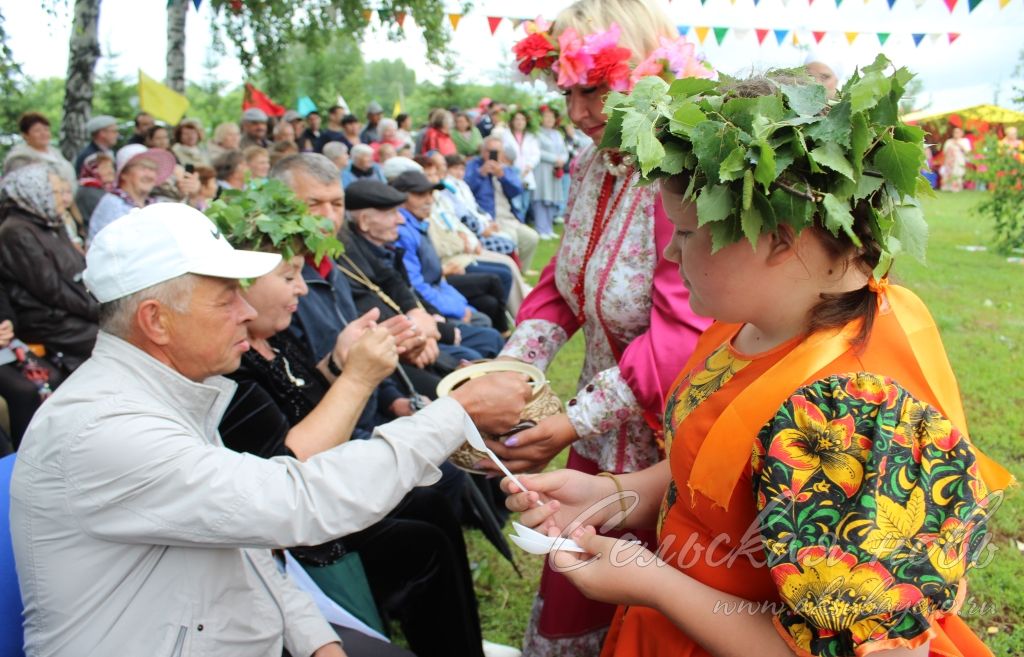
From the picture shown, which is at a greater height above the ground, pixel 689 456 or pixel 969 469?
pixel 969 469

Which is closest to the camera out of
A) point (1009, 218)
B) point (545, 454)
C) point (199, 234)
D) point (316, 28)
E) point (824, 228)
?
point (824, 228)

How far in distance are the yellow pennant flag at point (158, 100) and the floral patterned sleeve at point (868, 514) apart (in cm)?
1129

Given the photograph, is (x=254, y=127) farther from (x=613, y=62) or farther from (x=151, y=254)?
(x=613, y=62)

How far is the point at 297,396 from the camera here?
10.1 feet

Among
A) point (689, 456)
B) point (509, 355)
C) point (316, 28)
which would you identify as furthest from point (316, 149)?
point (689, 456)

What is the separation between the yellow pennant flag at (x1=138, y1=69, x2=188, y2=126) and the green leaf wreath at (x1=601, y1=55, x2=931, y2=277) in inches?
431

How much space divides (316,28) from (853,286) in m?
16.7

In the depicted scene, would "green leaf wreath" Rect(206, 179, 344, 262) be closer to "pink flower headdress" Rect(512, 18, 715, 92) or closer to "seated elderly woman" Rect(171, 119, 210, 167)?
"pink flower headdress" Rect(512, 18, 715, 92)

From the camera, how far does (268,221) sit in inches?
126

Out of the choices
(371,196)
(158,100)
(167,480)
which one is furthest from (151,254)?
(158,100)

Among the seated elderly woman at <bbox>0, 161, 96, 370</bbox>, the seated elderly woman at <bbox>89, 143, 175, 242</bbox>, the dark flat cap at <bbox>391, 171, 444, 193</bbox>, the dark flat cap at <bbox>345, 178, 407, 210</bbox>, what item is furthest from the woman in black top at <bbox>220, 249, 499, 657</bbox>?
the seated elderly woman at <bbox>89, 143, 175, 242</bbox>

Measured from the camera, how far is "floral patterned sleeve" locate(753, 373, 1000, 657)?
1152mm

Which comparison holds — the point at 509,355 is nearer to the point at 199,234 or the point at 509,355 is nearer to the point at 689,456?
the point at 199,234

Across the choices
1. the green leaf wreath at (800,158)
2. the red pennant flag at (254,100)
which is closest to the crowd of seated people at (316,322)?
the green leaf wreath at (800,158)
